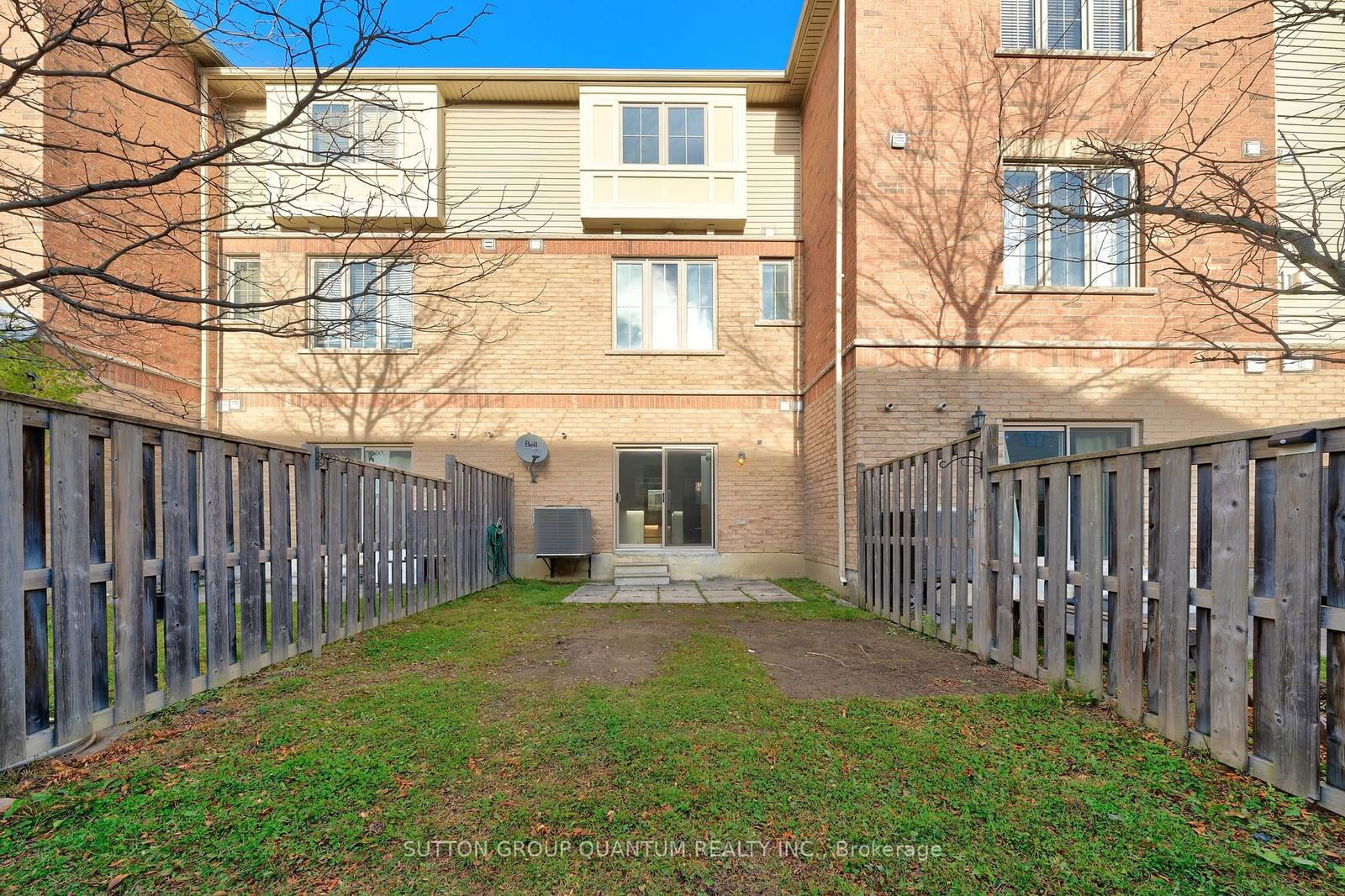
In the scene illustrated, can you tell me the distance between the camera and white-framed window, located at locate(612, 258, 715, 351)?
36.9 ft

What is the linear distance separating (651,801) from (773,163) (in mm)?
11407

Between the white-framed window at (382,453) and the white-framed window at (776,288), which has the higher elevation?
the white-framed window at (776,288)

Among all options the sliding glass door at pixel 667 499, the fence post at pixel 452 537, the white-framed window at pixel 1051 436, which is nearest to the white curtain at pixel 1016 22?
the white-framed window at pixel 1051 436

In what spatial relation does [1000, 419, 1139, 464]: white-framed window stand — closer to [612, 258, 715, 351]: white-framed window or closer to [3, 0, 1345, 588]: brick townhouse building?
[3, 0, 1345, 588]: brick townhouse building

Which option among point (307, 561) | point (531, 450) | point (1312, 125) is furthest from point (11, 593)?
point (1312, 125)

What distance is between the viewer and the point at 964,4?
828 centimetres

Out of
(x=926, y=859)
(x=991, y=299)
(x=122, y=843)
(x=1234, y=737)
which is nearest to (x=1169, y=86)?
(x=991, y=299)

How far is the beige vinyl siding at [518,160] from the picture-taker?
11.2 metres

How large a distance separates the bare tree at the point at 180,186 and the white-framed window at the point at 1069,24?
7.35 m

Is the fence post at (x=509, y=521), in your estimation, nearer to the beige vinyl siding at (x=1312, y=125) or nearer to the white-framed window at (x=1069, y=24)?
the white-framed window at (x=1069, y=24)

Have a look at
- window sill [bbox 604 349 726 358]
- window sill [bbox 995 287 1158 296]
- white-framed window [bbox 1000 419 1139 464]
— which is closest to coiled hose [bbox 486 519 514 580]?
window sill [bbox 604 349 726 358]

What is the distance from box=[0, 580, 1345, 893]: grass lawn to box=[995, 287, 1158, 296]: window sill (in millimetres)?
6299

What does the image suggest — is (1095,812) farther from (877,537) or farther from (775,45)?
(775,45)

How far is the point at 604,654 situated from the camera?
4.66 meters
